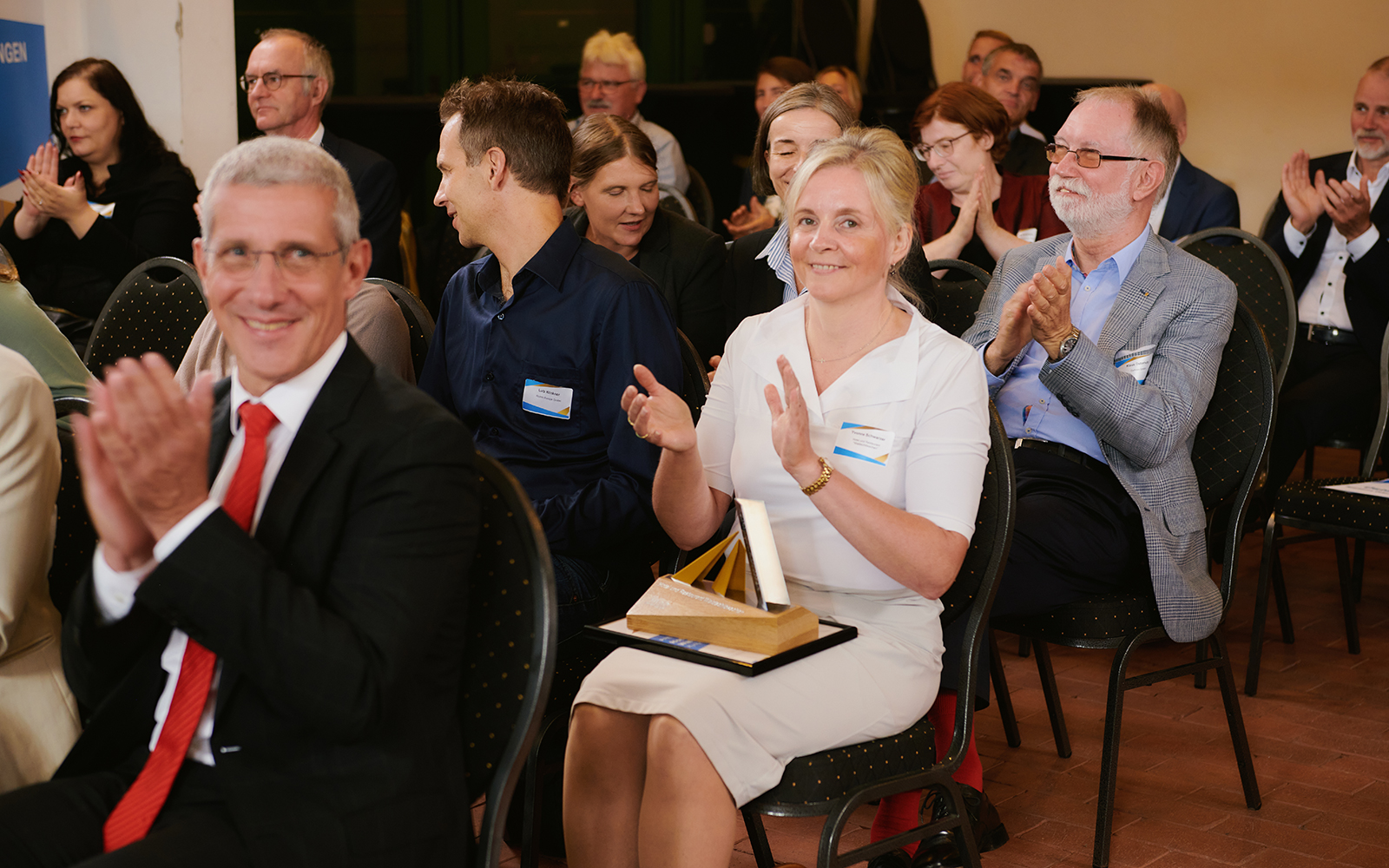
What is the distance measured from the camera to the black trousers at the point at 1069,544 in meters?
2.41

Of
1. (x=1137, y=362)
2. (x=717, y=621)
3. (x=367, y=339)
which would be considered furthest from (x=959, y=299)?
(x=717, y=621)

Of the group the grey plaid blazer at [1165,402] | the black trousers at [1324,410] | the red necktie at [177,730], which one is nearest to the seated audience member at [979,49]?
the black trousers at [1324,410]

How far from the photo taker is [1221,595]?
2518 millimetres

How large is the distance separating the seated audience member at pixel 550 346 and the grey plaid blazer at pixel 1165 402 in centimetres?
85

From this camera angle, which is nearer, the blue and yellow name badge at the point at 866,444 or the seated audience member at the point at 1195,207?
the blue and yellow name badge at the point at 866,444

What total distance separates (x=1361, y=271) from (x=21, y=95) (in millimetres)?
4949

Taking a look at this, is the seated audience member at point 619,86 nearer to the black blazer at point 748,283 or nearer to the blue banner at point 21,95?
the blue banner at point 21,95

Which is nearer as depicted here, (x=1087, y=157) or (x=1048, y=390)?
(x=1048, y=390)

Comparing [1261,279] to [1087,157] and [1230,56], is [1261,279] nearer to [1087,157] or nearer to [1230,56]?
[1087,157]

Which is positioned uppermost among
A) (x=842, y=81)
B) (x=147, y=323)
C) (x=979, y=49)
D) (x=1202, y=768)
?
(x=979, y=49)

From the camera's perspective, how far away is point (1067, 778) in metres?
2.85

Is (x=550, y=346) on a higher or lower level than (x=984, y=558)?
higher

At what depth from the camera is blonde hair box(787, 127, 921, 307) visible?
6.76ft

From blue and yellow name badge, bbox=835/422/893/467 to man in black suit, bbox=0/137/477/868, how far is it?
30.0 inches
